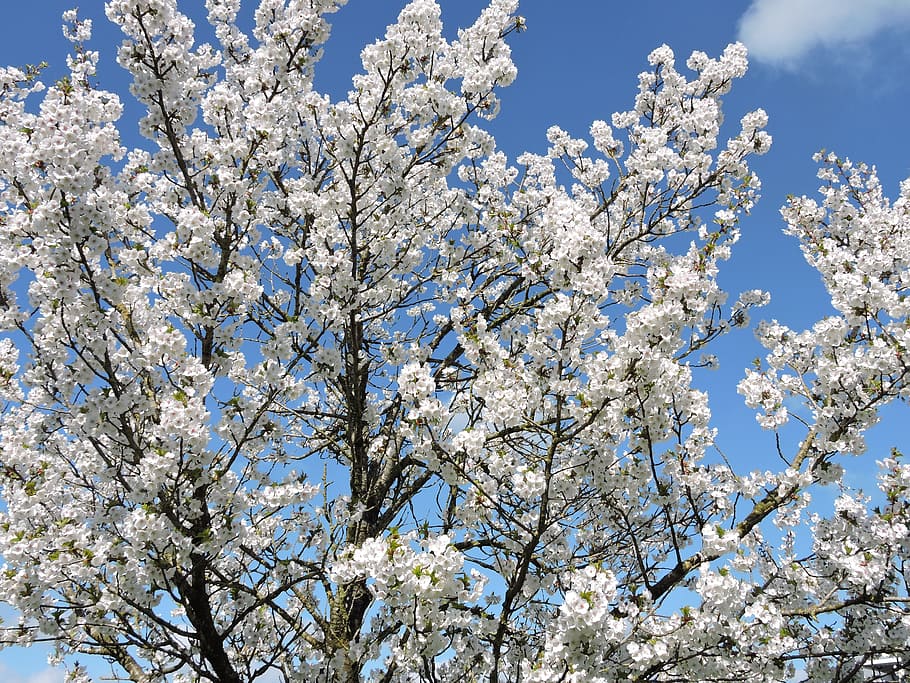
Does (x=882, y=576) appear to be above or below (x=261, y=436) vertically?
below

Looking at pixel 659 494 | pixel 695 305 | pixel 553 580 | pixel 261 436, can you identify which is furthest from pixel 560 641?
pixel 261 436

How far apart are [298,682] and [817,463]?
5.40m

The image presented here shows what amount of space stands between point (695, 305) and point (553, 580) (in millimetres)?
2763

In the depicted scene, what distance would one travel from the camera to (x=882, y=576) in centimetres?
567

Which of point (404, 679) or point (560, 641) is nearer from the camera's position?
point (560, 641)

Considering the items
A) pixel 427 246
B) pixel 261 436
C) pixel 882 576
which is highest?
pixel 427 246

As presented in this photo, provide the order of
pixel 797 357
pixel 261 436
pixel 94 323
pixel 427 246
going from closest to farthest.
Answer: pixel 94 323
pixel 261 436
pixel 797 357
pixel 427 246

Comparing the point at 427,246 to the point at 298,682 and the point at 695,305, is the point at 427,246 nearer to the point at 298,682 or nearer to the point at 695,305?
the point at 695,305

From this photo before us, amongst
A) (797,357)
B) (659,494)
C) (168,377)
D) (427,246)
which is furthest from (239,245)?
(797,357)

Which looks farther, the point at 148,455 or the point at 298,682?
the point at 298,682

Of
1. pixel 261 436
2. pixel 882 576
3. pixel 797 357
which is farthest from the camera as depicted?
pixel 797 357

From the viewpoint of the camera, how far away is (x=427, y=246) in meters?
9.17

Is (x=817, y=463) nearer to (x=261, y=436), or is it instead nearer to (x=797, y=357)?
(x=797, y=357)

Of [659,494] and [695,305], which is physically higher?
[695,305]
